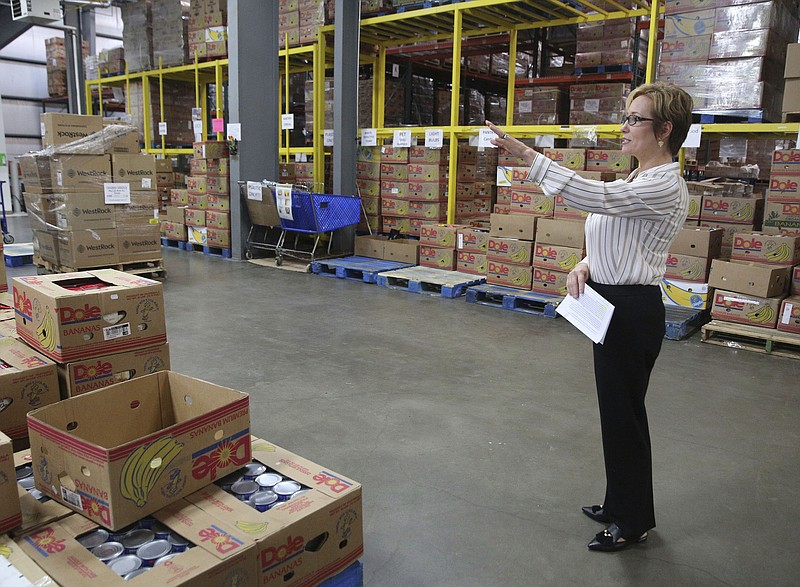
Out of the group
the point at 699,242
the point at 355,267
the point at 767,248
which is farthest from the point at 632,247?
the point at 355,267

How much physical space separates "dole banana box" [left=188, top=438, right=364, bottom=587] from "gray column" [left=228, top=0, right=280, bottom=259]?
7.98 metres

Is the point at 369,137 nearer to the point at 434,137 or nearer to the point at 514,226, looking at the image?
the point at 434,137

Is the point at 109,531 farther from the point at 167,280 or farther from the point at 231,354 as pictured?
the point at 167,280

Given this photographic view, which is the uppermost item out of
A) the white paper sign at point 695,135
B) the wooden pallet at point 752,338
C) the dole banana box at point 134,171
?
the white paper sign at point 695,135

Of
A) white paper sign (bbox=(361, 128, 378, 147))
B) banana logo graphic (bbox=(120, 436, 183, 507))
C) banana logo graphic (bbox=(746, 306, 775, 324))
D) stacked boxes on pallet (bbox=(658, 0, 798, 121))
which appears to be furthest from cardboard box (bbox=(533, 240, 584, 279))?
banana logo graphic (bbox=(120, 436, 183, 507))

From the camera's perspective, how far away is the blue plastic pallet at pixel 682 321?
569cm

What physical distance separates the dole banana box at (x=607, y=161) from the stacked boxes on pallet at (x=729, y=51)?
0.87 metres

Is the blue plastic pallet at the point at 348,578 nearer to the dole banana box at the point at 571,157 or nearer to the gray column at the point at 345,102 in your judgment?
the dole banana box at the point at 571,157

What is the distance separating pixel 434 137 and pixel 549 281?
2748 millimetres

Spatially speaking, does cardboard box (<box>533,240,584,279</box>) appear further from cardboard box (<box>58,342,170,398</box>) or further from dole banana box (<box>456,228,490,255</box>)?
cardboard box (<box>58,342,170,398</box>)

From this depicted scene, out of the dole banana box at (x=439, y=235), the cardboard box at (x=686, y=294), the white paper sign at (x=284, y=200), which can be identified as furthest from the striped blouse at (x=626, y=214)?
the white paper sign at (x=284, y=200)

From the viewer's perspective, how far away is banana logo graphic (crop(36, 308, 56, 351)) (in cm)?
240

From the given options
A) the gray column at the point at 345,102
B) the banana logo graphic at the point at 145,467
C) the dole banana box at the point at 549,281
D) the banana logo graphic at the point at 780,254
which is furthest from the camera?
the gray column at the point at 345,102

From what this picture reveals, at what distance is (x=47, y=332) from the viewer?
8.02 feet
